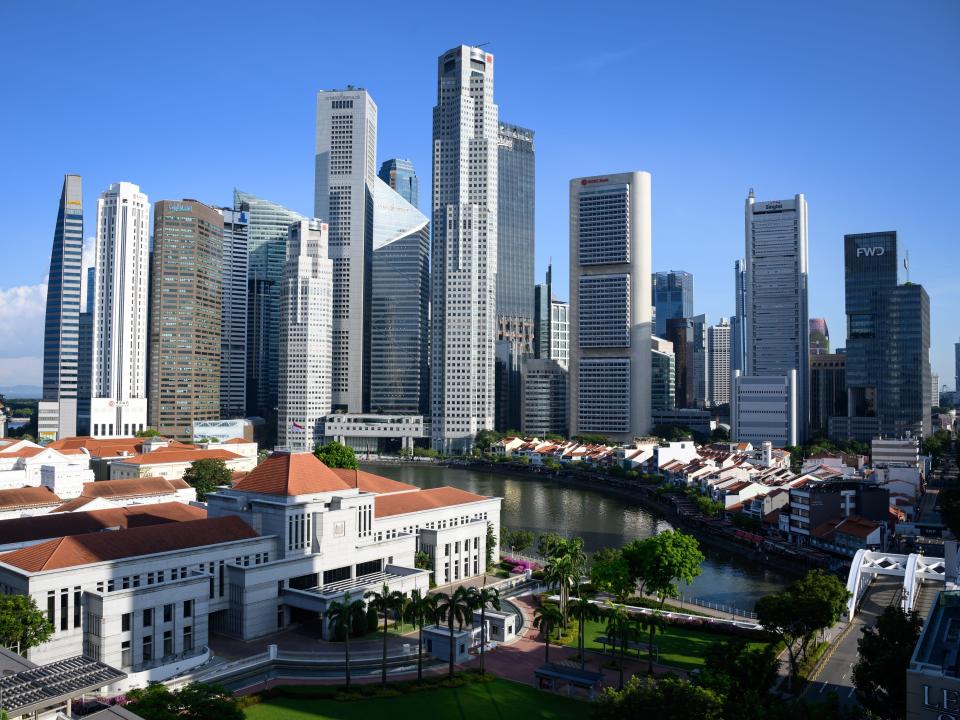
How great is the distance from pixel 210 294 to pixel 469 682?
119 m

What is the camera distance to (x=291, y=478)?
144 ft

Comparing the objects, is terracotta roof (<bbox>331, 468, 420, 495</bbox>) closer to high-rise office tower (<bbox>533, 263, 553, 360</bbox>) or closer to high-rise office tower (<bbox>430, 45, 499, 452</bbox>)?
high-rise office tower (<bbox>430, 45, 499, 452</bbox>)

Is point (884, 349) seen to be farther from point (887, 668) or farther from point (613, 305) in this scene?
point (887, 668)

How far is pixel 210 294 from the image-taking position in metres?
139

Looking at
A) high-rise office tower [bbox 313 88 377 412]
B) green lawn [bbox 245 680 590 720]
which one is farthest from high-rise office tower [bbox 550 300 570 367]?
green lawn [bbox 245 680 590 720]

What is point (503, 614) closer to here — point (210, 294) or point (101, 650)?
point (101, 650)

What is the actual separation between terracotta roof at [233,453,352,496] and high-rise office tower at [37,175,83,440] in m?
101

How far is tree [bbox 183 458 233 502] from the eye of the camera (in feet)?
266

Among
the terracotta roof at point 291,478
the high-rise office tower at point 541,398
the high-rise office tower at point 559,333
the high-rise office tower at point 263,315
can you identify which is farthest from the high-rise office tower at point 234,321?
the terracotta roof at point 291,478

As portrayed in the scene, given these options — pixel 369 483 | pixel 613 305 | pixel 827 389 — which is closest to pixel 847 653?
pixel 369 483

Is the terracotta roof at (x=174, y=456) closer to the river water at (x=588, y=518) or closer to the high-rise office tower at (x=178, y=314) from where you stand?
the river water at (x=588, y=518)

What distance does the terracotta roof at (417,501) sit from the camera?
49312mm

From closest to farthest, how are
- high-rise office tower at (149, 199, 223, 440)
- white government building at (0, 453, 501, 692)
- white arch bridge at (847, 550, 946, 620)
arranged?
white government building at (0, 453, 501, 692) < white arch bridge at (847, 550, 946, 620) < high-rise office tower at (149, 199, 223, 440)

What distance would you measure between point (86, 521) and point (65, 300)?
103033 mm
